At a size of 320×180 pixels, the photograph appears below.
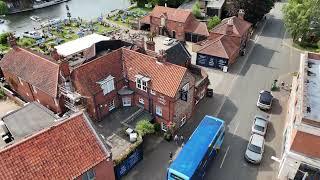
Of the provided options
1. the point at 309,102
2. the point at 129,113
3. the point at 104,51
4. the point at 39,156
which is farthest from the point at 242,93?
the point at 39,156

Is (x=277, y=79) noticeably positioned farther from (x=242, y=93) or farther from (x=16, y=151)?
(x=16, y=151)

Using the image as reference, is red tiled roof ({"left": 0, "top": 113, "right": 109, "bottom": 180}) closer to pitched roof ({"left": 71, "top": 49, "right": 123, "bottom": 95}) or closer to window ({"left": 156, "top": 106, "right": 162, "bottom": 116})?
pitched roof ({"left": 71, "top": 49, "right": 123, "bottom": 95})

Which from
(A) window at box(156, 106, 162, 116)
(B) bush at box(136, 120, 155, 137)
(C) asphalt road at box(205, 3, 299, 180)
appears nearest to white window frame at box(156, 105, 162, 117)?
(A) window at box(156, 106, 162, 116)

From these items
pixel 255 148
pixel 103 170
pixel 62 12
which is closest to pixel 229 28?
pixel 255 148

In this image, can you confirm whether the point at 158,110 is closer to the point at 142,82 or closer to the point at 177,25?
the point at 142,82

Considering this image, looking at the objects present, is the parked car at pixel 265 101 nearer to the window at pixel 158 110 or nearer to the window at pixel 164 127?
the window at pixel 164 127

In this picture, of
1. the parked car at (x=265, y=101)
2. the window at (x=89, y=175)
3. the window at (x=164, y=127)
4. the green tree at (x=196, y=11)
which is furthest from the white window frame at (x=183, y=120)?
the green tree at (x=196, y=11)
